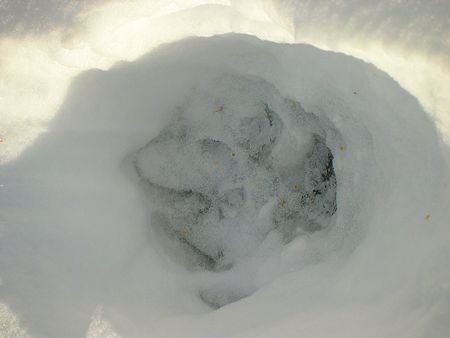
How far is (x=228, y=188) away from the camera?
1747mm

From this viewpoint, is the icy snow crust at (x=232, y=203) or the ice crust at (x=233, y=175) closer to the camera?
the icy snow crust at (x=232, y=203)

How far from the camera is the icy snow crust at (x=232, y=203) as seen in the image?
44.1 inches

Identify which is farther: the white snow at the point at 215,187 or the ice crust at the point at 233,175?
the ice crust at the point at 233,175

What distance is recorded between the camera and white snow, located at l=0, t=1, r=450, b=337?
1.11 metres

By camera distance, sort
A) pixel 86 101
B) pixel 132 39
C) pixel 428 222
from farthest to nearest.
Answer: pixel 86 101 → pixel 132 39 → pixel 428 222

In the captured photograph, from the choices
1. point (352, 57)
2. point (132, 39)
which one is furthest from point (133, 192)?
point (352, 57)

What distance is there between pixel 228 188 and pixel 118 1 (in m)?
0.82

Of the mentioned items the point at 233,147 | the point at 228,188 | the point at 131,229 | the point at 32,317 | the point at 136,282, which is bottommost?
the point at 32,317

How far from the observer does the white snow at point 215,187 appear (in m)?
1.11

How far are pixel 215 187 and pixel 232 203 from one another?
0.09 metres

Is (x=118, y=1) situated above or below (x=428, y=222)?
above

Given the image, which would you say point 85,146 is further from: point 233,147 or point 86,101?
point 233,147

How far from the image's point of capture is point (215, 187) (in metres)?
1.75

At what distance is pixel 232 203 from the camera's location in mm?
1738
